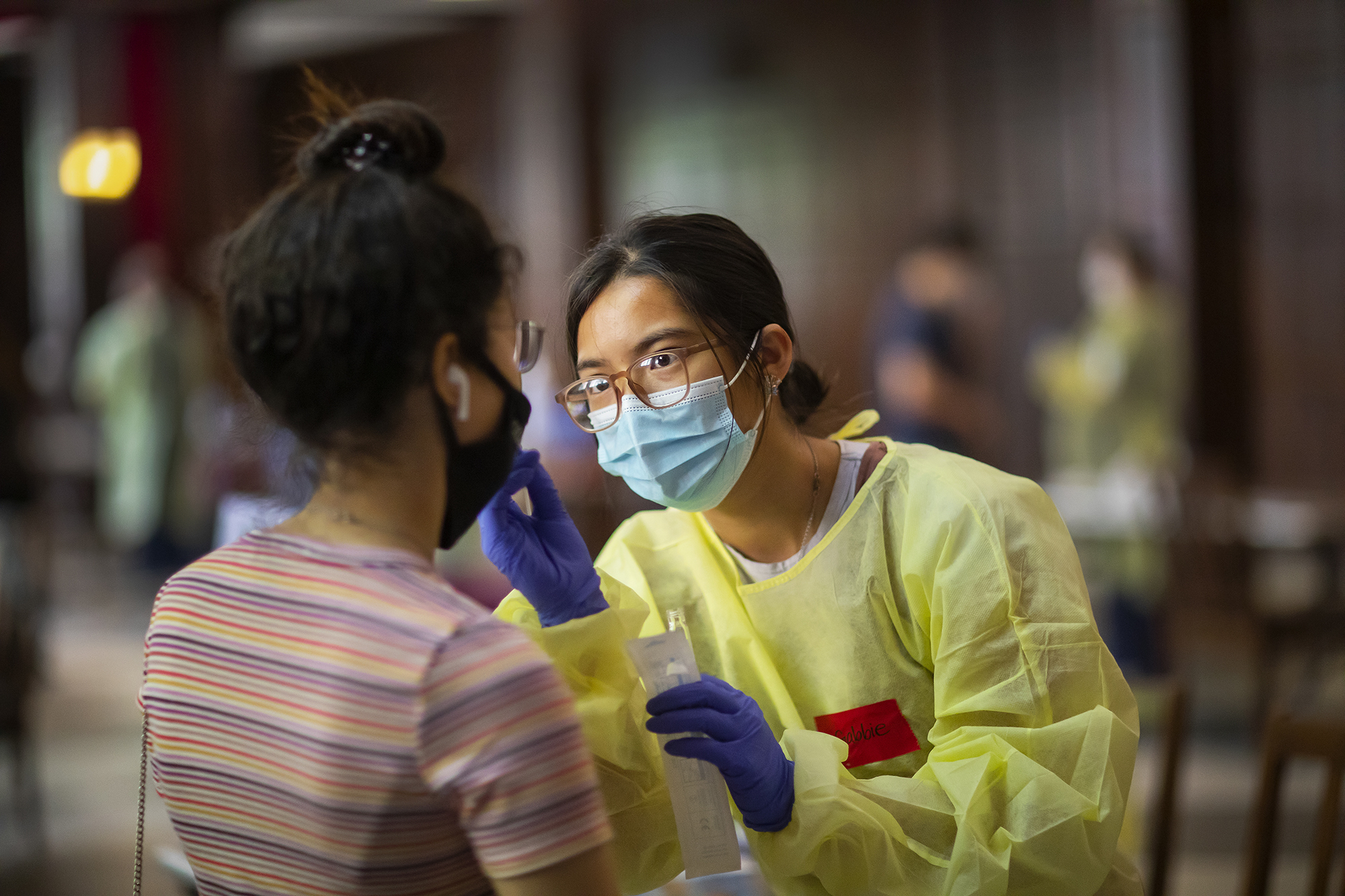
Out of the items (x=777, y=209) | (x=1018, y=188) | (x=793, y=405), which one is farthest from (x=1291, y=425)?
(x=793, y=405)

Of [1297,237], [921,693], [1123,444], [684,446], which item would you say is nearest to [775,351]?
[684,446]

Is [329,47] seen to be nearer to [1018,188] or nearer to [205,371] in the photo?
[205,371]

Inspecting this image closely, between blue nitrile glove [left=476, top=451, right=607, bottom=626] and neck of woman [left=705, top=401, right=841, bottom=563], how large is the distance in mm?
225

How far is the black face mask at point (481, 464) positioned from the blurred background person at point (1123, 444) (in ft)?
11.7

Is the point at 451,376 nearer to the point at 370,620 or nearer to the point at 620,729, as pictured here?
the point at 370,620

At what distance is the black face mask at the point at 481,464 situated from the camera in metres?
0.94

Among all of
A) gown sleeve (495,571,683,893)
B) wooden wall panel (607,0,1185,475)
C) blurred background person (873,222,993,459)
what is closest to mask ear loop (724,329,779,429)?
gown sleeve (495,571,683,893)

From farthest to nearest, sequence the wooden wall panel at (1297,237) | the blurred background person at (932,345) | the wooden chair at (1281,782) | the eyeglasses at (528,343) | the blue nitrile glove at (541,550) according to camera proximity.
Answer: the wooden wall panel at (1297,237) → the blurred background person at (932,345) → the wooden chair at (1281,782) → the blue nitrile glove at (541,550) → the eyeglasses at (528,343)

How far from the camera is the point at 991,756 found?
1187mm

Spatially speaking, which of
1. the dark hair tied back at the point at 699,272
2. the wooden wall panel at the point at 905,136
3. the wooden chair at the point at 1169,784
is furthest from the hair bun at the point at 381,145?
the wooden wall panel at the point at 905,136

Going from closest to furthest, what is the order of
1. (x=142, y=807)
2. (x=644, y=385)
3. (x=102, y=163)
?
(x=142, y=807) < (x=644, y=385) < (x=102, y=163)

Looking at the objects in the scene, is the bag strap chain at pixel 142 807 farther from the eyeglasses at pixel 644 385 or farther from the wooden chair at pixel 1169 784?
the wooden chair at pixel 1169 784

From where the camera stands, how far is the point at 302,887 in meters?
0.89

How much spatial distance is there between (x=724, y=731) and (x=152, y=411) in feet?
21.4
